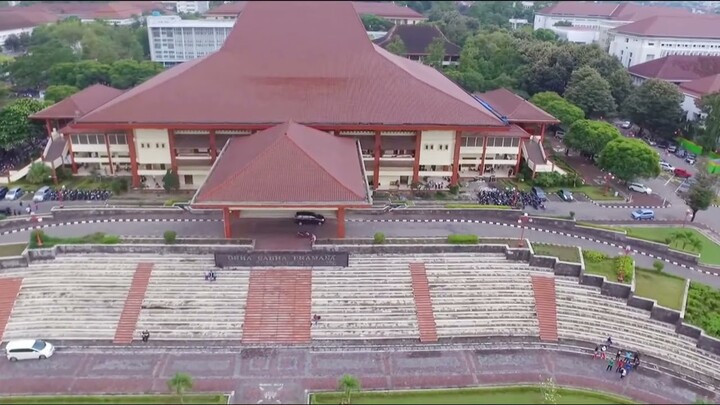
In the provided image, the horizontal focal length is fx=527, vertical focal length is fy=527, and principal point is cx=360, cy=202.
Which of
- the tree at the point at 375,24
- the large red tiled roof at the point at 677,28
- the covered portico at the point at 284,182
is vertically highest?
the large red tiled roof at the point at 677,28

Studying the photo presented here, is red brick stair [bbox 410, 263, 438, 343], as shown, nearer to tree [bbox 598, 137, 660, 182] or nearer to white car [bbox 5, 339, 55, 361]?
white car [bbox 5, 339, 55, 361]

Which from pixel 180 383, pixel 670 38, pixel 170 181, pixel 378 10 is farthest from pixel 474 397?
pixel 378 10

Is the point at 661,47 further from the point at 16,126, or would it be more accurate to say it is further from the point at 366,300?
the point at 16,126

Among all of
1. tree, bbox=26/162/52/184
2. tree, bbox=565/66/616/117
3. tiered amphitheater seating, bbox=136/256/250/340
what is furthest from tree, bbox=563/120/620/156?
tree, bbox=26/162/52/184

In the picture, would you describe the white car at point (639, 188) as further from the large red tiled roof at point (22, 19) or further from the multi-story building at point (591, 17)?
the large red tiled roof at point (22, 19)

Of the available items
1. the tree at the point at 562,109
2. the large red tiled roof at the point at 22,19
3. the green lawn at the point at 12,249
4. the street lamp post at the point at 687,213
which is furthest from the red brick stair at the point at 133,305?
the large red tiled roof at the point at 22,19

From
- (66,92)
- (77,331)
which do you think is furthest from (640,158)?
(66,92)

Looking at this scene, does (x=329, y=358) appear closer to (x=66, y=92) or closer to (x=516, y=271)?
(x=516, y=271)
